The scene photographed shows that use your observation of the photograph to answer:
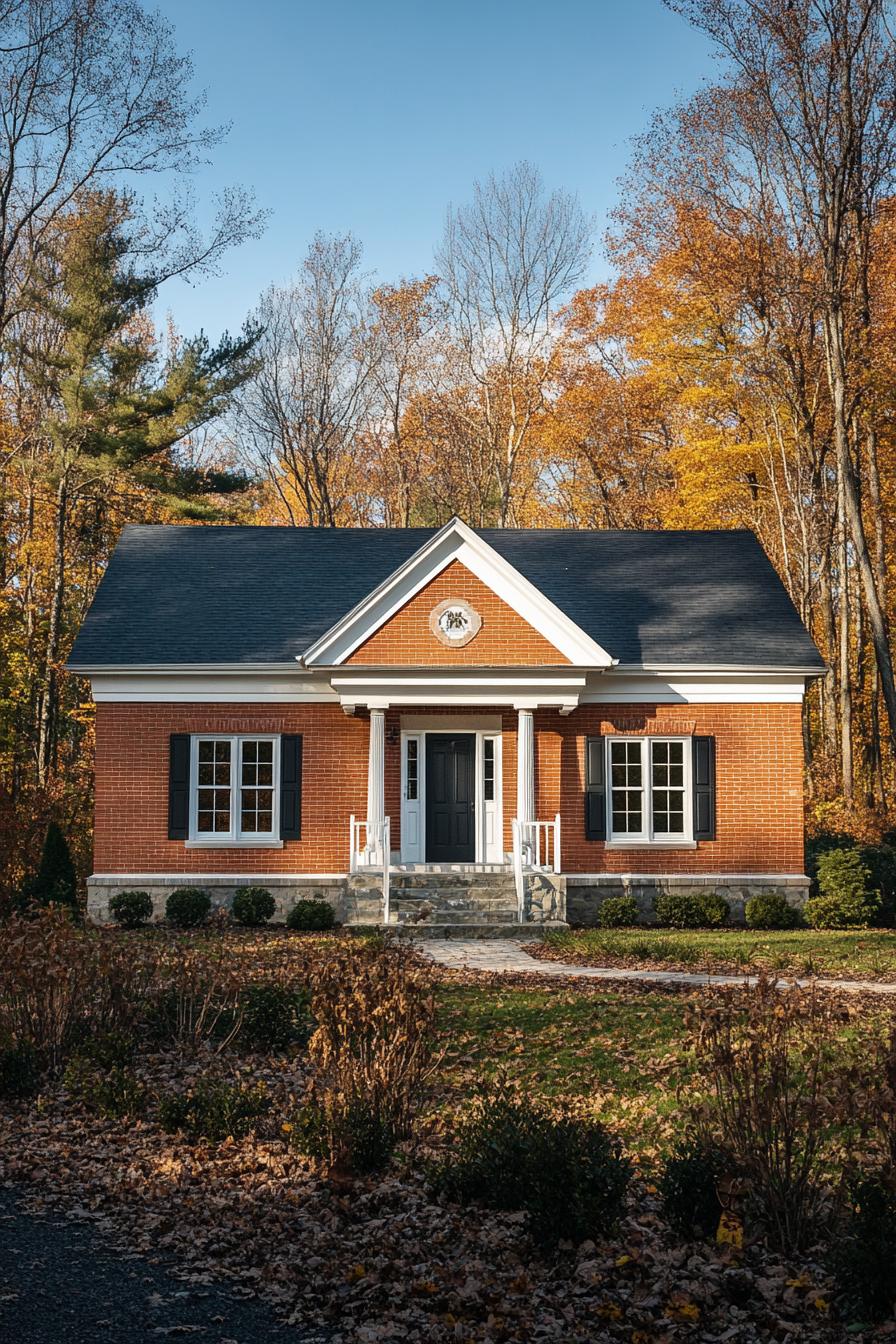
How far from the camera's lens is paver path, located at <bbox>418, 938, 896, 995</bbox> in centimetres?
1355

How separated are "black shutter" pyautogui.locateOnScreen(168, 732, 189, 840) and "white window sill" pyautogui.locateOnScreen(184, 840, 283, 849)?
0.20 metres

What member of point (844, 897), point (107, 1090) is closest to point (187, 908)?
point (844, 897)

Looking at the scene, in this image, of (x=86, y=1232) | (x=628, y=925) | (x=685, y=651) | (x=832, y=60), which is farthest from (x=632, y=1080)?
(x=832, y=60)

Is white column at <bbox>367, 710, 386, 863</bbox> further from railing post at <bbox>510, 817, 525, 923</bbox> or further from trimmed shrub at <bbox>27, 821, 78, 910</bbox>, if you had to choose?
trimmed shrub at <bbox>27, 821, 78, 910</bbox>

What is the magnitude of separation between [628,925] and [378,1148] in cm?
1333

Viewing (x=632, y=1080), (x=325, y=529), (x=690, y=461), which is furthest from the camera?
(x=690, y=461)

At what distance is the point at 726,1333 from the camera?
5.16 metres

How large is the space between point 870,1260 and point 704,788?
1597cm

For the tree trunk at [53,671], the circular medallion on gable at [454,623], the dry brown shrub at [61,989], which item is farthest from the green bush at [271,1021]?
the tree trunk at [53,671]

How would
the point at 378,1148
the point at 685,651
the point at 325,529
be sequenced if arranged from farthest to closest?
the point at 325,529 → the point at 685,651 → the point at 378,1148

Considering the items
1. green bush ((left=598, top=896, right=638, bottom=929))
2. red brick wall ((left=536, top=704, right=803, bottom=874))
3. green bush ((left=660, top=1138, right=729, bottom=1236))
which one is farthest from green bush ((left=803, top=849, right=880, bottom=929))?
green bush ((left=660, top=1138, right=729, bottom=1236))

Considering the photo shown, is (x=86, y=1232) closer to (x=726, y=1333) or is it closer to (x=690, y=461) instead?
(x=726, y=1333)

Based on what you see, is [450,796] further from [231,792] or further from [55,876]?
[55,876]

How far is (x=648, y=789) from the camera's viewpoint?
21031 millimetres
